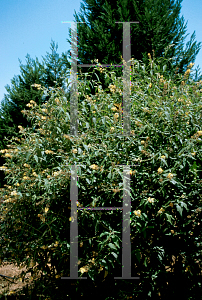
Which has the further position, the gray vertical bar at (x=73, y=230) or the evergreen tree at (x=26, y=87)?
the evergreen tree at (x=26, y=87)

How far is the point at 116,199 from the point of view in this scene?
2287 millimetres

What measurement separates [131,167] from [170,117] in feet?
1.86

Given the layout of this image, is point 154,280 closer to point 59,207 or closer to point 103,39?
point 59,207

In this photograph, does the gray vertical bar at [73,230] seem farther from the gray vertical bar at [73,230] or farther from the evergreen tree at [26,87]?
the evergreen tree at [26,87]

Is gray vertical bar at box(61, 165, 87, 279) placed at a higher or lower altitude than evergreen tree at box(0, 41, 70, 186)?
lower

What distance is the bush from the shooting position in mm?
2158

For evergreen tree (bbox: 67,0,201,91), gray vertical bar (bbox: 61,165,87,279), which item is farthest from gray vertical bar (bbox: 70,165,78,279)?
evergreen tree (bbox: 67,0,201,91)

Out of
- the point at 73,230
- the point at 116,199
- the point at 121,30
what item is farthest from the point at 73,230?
the point at 121,30

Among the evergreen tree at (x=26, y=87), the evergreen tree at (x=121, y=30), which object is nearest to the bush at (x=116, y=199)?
the evergreen tree at (x=121, y=30)

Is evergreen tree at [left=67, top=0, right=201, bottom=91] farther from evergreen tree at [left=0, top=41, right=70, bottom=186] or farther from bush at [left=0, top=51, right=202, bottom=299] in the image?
bush at [left=0, top=51, right=202, bottom=299]

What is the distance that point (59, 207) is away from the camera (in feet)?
8.01

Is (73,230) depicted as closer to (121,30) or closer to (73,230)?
(73,230)

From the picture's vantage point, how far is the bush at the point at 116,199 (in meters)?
2.16

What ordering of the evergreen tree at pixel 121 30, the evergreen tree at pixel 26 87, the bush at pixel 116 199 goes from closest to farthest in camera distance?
the bush at pixel 116 199
the evergreen tree at pixel 121 30
the evergreen tree at pixel 26 87
